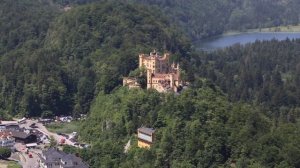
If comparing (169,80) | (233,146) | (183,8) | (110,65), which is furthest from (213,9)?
(233,146)

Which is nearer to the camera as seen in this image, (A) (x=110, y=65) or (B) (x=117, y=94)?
(B) (x=117, y=94)

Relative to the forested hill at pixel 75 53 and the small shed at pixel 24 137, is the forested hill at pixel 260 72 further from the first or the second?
the small shed at pixel 24 137

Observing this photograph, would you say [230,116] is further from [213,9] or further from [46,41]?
[213,9]

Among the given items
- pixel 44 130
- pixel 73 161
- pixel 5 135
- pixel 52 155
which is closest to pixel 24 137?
pixel 5 135

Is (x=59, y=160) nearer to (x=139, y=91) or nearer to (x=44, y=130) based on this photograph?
(x=139, y=91)

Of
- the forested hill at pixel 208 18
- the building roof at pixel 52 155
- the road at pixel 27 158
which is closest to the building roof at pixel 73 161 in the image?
the building roof at pixel 52 155

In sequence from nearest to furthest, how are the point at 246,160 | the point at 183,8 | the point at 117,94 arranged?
the point at 246,160, the point at 117,94, the point at 183,8
